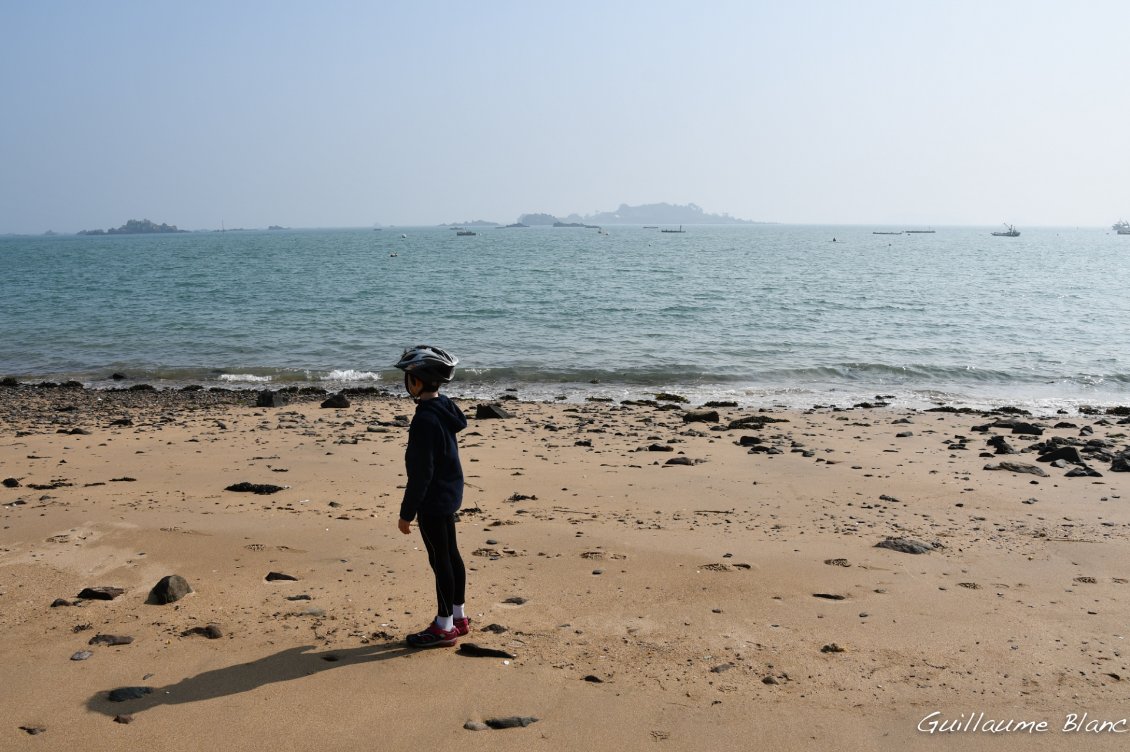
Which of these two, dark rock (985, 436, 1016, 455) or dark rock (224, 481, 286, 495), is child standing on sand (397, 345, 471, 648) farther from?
dark rock (985, 436, 1016, 455)

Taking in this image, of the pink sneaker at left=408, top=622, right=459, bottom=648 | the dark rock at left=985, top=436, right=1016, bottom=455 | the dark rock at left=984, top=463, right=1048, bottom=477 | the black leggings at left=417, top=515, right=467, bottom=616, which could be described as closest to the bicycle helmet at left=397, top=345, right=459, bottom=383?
the black leggings at left=417, top=515, right=467, bottom=616

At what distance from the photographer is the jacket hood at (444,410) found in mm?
5266

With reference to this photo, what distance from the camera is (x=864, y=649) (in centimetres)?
539

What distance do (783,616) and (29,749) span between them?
4635 millimetres

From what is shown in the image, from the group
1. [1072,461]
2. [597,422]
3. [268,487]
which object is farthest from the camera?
[597,422]

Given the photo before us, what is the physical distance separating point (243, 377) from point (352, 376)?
9.55 ft

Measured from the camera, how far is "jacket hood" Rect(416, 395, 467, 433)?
527cm

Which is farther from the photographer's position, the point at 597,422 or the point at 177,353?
the point at 177,353

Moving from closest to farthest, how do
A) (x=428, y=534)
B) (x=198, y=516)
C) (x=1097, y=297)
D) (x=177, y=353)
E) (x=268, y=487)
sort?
(x=428, y=534) < (x=198, y=516) < (x=268, y=487) < (x=177, y=353) < (x=1097, y=297)

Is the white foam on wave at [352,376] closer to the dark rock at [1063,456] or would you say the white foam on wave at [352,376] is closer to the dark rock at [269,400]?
the dark rock at [269,400]

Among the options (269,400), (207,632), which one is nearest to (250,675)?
(207,632)

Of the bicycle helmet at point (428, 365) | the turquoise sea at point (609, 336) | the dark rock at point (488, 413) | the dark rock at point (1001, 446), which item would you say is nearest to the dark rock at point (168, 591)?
the bicycle helmet at point (428, 365)

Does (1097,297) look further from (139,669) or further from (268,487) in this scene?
(139,669)

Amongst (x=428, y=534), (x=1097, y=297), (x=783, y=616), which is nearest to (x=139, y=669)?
(x=428, y=534)
